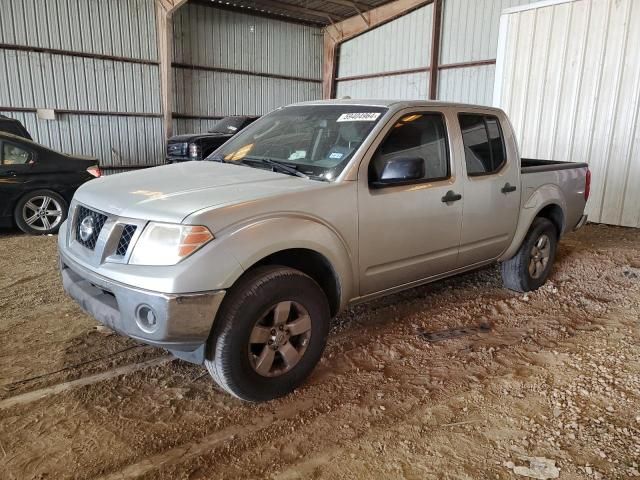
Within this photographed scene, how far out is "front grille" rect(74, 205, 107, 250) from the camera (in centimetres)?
267

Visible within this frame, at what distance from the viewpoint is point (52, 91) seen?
38.6ft

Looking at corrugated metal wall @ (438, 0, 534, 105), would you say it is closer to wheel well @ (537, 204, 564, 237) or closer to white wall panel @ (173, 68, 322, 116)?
white wall panel @ (173, 68, 322, 116)

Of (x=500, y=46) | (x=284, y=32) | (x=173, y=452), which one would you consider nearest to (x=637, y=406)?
(x=173, y=452)

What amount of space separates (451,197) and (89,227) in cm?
247

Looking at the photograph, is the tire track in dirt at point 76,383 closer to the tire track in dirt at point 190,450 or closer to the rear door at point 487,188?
the tire track in dirt at point 190,450

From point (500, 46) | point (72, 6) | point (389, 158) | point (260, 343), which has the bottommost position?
point (260, 343)

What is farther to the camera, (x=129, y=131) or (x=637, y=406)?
(x=129, y=131)

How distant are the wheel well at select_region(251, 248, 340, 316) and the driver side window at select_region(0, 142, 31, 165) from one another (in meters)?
5.76

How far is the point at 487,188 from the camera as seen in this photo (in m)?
3.87

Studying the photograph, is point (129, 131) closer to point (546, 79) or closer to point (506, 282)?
point (546, 79)

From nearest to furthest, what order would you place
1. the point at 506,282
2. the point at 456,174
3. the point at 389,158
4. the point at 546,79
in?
the point at 389,158
the point at 456,174
the point at 506,282
the point at 546,79

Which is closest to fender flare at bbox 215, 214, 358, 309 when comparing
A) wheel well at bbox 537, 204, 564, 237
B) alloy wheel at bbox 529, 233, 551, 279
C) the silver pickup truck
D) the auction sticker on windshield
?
the silver pickup truck

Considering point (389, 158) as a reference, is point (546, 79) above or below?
above

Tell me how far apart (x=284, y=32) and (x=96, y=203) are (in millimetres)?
14594
